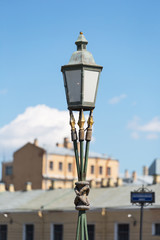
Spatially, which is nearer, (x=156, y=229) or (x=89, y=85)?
(x=89, y=85)

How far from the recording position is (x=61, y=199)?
5575 cm

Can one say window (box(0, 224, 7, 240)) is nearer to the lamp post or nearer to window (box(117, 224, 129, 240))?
window (box(117, 224, 129, 240))

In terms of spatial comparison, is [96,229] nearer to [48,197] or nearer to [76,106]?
[48,197]

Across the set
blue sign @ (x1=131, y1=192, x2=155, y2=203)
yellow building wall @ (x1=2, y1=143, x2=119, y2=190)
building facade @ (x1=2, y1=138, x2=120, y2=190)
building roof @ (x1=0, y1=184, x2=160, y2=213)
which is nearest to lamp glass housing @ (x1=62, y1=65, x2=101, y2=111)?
blue sign @ (x1=131, y1=192, x2=155, y2=203)

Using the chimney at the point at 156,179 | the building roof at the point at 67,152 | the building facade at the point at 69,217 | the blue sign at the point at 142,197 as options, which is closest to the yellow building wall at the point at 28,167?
the building roof at the point at 67,152

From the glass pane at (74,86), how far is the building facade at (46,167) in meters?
85.8

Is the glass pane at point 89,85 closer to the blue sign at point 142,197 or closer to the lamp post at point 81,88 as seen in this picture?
the lamp post at point 81,88

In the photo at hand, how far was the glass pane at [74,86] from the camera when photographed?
880cm

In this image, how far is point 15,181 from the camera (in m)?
100

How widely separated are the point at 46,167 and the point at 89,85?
90.3 m

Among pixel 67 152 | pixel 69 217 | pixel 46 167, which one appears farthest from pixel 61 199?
pixel 67 152

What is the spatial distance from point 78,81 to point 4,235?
47.6 meters

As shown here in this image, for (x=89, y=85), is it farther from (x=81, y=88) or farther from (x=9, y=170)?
(x=9, y=170)

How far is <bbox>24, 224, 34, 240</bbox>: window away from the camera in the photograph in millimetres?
53031
